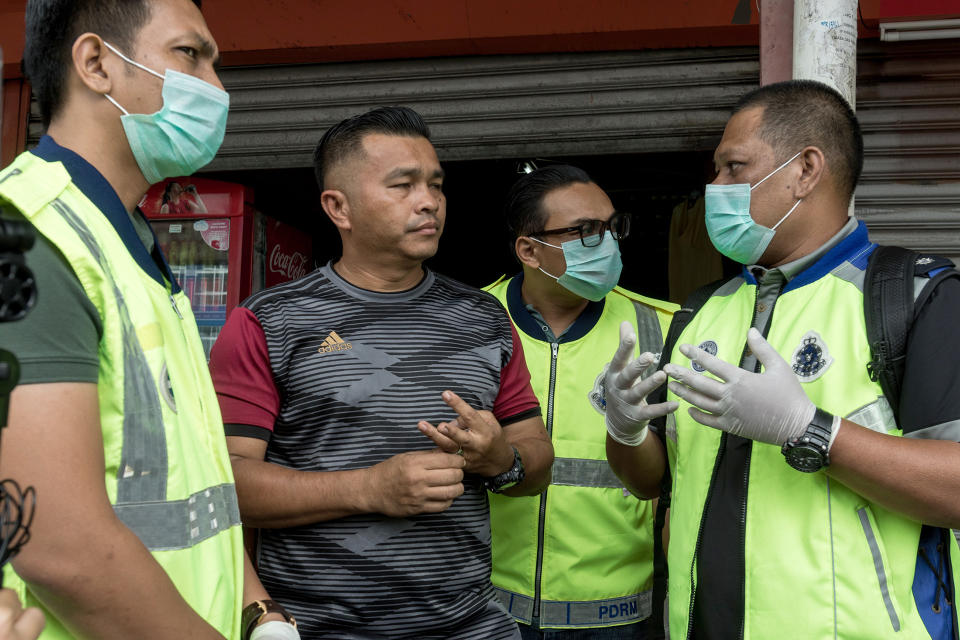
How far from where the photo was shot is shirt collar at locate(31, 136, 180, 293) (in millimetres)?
1361

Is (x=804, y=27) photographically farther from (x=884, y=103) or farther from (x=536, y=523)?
(x=536, y=523)

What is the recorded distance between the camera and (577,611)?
9.03ft

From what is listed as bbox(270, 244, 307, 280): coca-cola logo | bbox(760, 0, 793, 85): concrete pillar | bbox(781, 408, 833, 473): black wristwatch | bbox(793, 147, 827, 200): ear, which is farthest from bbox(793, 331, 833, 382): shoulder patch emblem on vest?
bbox(270, 244, 307, 280): coca-cola logo

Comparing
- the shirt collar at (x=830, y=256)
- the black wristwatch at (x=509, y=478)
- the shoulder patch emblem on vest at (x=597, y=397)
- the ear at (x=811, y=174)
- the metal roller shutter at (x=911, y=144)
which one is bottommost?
the black wristwatch at (x=509, y=478)

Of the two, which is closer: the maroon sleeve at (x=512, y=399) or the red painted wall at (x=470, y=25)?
the maroon sleeve at (x=512, y=399)

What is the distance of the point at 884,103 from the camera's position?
3.92 meters

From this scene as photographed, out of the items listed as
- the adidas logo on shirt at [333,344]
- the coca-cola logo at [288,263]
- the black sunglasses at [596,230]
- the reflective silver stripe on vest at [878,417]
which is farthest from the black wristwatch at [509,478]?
the coca-cola logo at [288,263]

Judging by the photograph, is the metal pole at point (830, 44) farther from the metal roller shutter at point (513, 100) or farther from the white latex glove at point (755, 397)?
the white latex glove at point (755, 397)

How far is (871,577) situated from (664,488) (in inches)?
31.5

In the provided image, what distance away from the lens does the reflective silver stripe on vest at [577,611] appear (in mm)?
2748

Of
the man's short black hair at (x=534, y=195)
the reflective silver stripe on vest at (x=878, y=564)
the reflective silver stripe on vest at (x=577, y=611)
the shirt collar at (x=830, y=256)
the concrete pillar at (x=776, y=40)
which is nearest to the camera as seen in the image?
the reflective silver stripe on vest at (x=878, y=564)

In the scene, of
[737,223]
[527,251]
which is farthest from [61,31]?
[527,251]

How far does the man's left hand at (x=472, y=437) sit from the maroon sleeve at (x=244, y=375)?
16.4 inches

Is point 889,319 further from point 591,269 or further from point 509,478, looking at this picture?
point 591,269
